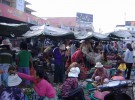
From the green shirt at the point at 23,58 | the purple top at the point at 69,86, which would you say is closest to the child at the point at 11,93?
the purple top at the point at 69,86

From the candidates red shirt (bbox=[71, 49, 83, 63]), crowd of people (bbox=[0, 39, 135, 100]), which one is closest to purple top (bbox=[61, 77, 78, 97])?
crowd of people (bbox=[0, 39, 135, 100])

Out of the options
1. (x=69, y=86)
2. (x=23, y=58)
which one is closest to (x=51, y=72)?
(x=23, y=58)

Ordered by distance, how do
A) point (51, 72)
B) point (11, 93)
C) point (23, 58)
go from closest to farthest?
point (11, 93) → point (23, 58) → point (51, 72)

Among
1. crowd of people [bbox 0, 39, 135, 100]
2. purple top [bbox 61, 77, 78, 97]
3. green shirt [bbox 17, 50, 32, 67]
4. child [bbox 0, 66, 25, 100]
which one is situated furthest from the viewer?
green shirt [bbox 17, 50, 32, 67]

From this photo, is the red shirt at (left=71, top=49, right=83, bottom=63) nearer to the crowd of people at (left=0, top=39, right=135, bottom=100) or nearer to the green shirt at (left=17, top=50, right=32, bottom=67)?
the crowd of people at (left=0, top=39, right=135, bottom=100)

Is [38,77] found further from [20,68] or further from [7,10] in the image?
[7,10]

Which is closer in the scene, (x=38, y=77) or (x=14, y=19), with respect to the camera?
(x=38, y=77)

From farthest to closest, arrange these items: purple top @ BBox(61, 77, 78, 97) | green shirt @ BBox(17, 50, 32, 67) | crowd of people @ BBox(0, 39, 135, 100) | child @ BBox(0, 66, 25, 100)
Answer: green shirt @ BBox(17, 50, 32, 67)
purple top @ BBox(61, 77, 78, 97)
crowd of people @ BBox(0, 39, 135, 100)
child @ BBox(0, 66, 25, 100)

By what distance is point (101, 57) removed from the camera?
579 inches

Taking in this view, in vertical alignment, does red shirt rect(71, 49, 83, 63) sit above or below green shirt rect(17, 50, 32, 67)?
below

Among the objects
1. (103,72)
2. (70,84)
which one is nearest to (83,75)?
(103,72)

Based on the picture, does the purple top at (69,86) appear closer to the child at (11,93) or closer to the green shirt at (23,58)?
the child at (11,93)

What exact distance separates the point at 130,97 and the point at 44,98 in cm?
171

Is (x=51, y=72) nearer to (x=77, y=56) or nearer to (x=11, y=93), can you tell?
(x=77, y=56)
